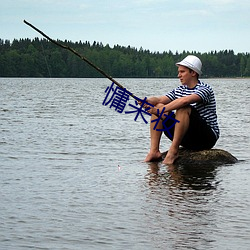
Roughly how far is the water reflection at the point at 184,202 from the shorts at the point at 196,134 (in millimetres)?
339

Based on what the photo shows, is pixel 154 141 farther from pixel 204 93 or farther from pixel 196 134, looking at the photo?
pixel 204 93

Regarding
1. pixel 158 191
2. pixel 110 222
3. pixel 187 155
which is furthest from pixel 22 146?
pixel 110 222

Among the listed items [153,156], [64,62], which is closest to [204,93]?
[153,156]

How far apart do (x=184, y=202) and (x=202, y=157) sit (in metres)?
2.83

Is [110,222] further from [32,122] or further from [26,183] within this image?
[32,122]

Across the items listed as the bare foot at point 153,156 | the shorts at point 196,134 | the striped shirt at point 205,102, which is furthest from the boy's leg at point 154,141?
the striped shirt at point 205,102

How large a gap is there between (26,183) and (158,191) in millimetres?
1330

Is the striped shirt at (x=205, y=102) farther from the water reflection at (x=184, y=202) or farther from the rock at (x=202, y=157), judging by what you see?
the water reflection at (x=184, y=202)

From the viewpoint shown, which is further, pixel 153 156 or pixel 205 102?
pixel 153 156

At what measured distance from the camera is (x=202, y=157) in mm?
9203

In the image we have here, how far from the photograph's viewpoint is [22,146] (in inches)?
456

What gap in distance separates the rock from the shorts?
0.07 metres

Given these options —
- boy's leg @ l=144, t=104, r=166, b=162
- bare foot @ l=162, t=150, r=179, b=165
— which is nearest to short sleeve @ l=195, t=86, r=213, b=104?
boy's leg @ l=144, t=104, r=166, b=162

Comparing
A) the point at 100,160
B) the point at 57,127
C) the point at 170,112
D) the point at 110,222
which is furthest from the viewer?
the point at 57,127
